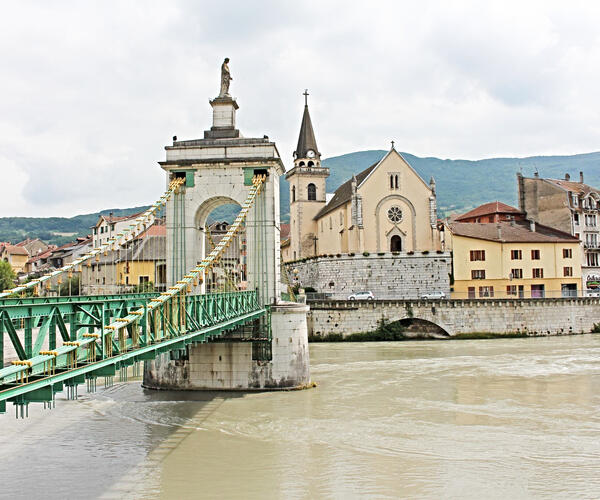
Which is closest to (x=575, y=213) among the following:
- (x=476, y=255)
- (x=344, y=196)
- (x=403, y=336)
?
(x=476, y=255)

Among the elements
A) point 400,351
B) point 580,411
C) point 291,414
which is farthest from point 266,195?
point 400,351

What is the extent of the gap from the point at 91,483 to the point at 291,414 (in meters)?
6.07

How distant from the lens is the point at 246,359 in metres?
18.0

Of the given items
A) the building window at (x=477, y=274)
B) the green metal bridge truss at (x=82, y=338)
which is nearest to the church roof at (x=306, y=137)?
the building window at (x=477, y=274)

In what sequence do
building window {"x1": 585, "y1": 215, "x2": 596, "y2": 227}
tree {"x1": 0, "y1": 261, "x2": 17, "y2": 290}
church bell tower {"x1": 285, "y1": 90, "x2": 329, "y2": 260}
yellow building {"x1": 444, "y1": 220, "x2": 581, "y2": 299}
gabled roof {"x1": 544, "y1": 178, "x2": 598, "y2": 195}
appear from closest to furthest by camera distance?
1. yellow building {"x1": 444, "y1": 220, "x2": 581, "y2": 299}
2. building window {"x1": 585, "y1": 215, "x2": 596, "y2": 227}
3. gabled roof {"x1": 544, "y1": 178, "x2": 598, "y2": 195}
4. tree {"x1": 0, "y1": 261, "x2": 17, "y2": 290}
5. church bell tower {"x1": 285, "y1": 90, "x2": 329, "y2": 260}

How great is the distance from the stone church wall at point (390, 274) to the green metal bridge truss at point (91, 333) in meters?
27.9

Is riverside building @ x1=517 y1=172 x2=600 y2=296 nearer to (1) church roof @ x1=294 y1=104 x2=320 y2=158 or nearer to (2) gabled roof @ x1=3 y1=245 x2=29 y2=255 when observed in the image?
(1) church roof @ x1=294 y1=104 x2=320 y2=158

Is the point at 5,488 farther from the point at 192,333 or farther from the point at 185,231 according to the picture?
the point at 185,231

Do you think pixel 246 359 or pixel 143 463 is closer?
pixel 143 463

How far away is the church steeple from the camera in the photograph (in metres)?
57.6

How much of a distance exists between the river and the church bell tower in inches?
1395

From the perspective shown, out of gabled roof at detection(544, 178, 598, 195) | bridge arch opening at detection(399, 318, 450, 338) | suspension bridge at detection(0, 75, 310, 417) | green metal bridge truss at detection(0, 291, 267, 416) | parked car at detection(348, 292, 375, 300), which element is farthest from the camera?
gabled roof at detection(544, 178, 598, 195)

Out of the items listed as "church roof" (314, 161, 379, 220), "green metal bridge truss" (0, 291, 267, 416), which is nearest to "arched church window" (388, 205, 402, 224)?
"church roof" (314, 161, 379, 220)

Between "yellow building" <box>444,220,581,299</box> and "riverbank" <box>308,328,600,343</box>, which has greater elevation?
"yellow building" <box>444,220,581,299</box>
